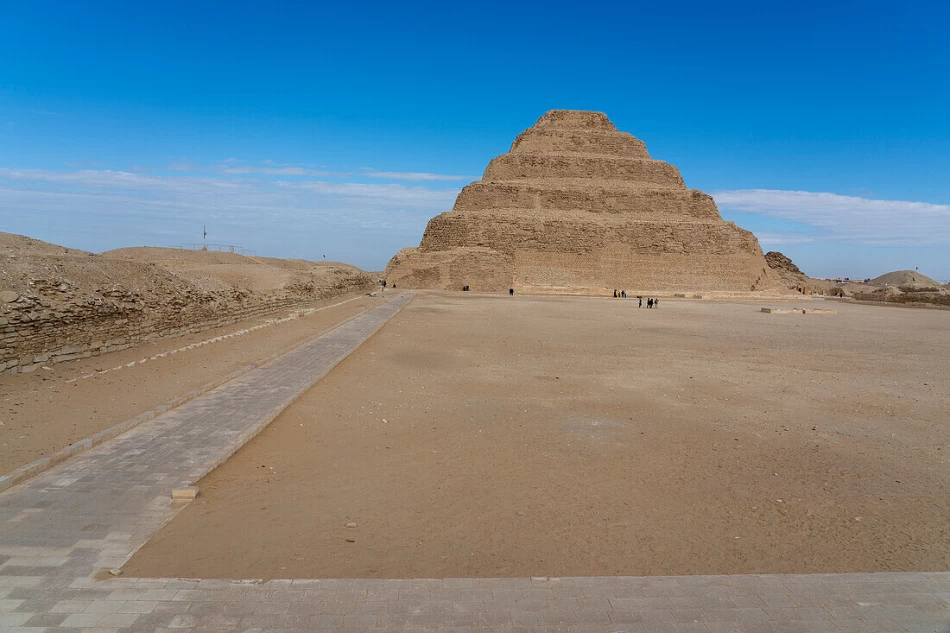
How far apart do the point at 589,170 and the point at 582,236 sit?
9.88m

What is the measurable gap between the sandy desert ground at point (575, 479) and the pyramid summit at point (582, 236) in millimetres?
37442

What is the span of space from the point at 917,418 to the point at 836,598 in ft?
18.3

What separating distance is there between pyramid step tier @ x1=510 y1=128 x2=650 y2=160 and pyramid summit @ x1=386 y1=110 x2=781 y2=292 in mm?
1440

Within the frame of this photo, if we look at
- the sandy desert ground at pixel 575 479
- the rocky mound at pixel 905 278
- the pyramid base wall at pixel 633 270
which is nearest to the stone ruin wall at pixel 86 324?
the sandy desert ground at pixel 575 479

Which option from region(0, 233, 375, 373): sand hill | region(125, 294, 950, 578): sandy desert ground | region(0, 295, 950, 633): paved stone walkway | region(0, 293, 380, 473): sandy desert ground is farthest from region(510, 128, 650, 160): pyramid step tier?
region(0, 295, 950, 633): paved stone walkway

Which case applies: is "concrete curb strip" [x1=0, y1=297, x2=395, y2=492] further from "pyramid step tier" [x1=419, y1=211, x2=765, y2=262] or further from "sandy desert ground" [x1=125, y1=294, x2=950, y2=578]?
"pyramid step tier" [x1=419, y1=211, x2=765, y2=262]

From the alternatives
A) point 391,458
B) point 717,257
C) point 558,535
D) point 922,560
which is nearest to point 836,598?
point 922,560

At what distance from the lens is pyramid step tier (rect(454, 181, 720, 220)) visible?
54.1 metres

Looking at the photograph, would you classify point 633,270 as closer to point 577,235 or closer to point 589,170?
point 577,235

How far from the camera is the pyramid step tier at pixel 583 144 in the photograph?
195 feet

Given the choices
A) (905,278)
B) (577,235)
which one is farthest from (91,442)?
(905,278)

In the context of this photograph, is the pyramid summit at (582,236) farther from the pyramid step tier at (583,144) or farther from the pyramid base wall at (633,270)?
the pyramid step tier at (583,144)

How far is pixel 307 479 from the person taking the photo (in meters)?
4.45

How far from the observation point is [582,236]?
51156mm
